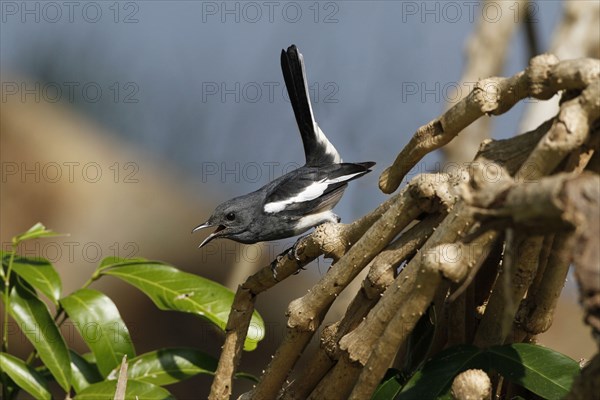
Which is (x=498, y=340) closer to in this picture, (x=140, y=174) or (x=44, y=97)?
(x=140, y=174)

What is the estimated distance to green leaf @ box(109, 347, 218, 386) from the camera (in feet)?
8.81

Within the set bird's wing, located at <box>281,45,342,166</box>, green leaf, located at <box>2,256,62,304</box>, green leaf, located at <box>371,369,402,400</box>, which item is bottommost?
green leaf, located at <box>371,369,402,400</box>

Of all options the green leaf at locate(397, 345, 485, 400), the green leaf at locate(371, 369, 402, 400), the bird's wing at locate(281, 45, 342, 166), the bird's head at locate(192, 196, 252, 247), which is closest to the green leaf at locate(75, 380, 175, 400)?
the green leaf at locate(371, 369, 402, 400)

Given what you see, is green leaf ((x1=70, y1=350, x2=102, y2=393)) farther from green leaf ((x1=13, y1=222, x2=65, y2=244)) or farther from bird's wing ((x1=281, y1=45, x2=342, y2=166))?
bird's wing ((x1=281, y1=45, x2=342, y2=166))

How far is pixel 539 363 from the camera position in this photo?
5.77ft

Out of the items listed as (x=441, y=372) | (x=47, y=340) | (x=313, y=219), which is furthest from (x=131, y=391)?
(x=313, y=219)

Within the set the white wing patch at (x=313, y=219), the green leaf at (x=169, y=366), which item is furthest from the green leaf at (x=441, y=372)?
the white wing patch at (x=313, y=219)

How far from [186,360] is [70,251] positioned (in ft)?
11.9

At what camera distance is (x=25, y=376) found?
263 cm

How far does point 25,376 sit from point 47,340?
0.45ft

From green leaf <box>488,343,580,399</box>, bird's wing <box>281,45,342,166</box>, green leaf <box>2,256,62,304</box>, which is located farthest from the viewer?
bird's wing <box>281,45,342,166</box>

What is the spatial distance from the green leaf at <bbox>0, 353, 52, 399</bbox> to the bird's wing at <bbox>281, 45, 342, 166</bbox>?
1.82m

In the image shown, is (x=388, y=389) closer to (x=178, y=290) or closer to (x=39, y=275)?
(x=178, y=290)

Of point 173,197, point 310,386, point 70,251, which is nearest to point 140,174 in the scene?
point 173,197
